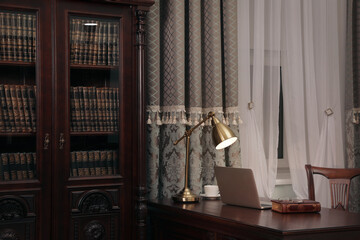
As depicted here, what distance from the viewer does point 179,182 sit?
3172mm

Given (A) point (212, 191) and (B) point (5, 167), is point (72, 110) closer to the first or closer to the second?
(B) point (5, 167)

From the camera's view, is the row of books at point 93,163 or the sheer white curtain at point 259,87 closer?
the row of books at point 93,163

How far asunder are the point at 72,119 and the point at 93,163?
254 millimetres

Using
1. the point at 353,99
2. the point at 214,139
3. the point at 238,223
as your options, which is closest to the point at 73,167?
A: the point at 214,139

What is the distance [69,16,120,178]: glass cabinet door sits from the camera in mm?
Result: 2676

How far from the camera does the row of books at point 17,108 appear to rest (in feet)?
8.34

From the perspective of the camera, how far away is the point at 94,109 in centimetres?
273

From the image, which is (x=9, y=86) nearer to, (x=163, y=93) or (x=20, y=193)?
(x=20, y=193)

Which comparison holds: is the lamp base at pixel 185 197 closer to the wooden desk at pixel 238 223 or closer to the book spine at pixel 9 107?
the wooden desk at pixel 238 223

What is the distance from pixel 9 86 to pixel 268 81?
1.73m

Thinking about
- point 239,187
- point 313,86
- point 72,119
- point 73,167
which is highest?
point 313,86

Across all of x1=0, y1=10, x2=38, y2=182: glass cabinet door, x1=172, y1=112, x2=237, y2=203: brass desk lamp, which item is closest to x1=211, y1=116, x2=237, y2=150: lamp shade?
x1=172, y1=112, x2=237, y2=203: brass desk lamp

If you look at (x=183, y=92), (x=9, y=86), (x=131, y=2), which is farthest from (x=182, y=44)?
(x=9, y=86)

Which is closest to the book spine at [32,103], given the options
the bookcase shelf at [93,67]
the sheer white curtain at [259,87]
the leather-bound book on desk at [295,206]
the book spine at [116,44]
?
the bookcase shelf at [93,67]
